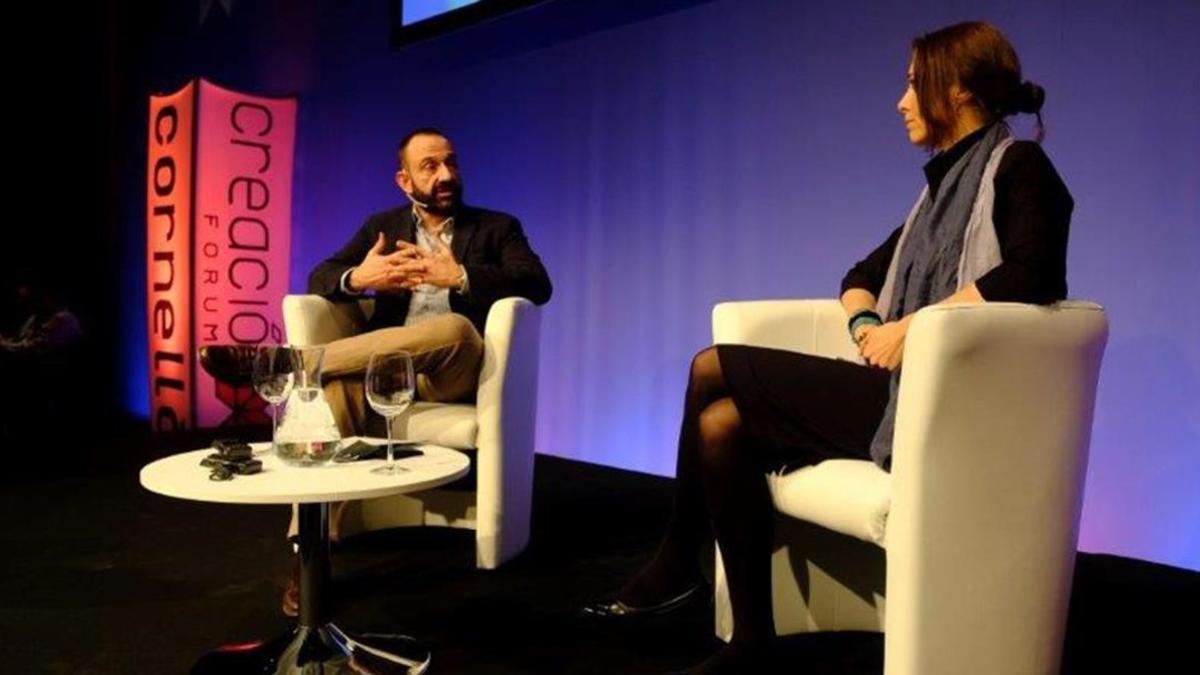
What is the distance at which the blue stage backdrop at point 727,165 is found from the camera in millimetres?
2477

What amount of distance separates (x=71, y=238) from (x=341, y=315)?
13.7 ft

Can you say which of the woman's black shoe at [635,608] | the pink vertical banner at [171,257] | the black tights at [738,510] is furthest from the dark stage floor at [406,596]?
the pink vertical banner at [171,257]

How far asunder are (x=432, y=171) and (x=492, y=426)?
835 mm

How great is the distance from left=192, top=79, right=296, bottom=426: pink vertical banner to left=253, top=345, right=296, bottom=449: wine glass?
10.5 ft

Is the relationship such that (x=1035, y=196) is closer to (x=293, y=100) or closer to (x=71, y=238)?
(x=293, y=100)

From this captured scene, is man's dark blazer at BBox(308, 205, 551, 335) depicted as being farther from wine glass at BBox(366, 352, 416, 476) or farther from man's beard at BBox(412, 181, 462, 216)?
wine glass at BBox(366, 352, 416, 476)

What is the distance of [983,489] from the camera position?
4.32ft

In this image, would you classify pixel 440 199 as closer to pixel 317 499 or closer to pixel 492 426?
pixel 492 426

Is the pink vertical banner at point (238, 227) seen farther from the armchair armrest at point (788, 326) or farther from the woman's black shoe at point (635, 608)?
the armchair armrest at point (788, 326)

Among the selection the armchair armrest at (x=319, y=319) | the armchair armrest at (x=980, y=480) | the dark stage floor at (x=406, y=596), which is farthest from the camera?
the armchair armrest at (x=319, y=319)

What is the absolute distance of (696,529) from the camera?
187cm

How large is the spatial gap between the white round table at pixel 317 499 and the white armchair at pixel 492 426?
49 cm

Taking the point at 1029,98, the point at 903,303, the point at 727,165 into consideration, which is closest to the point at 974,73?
the point at 1029,98

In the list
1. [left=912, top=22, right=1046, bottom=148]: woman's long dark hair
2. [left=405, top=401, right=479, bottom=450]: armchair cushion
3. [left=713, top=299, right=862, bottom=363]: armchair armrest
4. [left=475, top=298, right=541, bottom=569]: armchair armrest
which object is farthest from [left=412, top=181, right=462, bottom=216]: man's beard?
[left=912, top=22, right=1046, bottom=148]: woman's long dark hair
